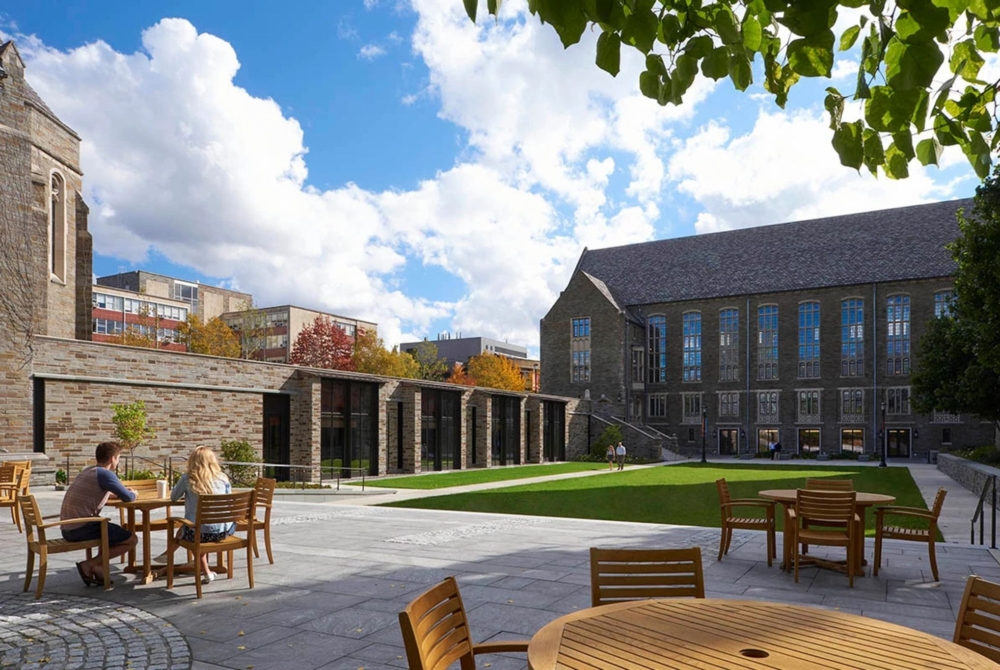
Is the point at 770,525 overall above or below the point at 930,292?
below

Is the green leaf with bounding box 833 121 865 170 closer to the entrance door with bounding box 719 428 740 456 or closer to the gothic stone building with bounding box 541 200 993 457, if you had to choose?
the gothic stone building with bounding box 541 200 993 457

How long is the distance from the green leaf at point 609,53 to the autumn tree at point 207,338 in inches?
2349

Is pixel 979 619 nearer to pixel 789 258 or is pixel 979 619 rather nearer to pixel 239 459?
pixel 239 459

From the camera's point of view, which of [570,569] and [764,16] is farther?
[570,569]

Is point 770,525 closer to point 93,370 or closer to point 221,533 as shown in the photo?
point 221,533

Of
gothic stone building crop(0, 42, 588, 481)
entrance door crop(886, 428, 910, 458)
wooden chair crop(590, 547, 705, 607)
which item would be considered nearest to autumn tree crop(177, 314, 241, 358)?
gothic stone building crop(0, 42, 588, 481)

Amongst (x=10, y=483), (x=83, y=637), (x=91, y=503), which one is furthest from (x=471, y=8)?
(x=10, y=483)

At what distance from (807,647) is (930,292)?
188 ft

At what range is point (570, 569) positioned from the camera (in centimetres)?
920

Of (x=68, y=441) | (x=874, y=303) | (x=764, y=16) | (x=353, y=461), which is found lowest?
(x=353, y=461)

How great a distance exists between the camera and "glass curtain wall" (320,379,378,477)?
94.5 ft

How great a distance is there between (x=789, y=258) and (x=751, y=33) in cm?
6117

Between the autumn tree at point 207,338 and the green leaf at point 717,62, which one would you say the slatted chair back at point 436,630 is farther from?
the autumn tree at point 207,338

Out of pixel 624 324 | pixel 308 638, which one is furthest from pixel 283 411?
pixel 624 324
